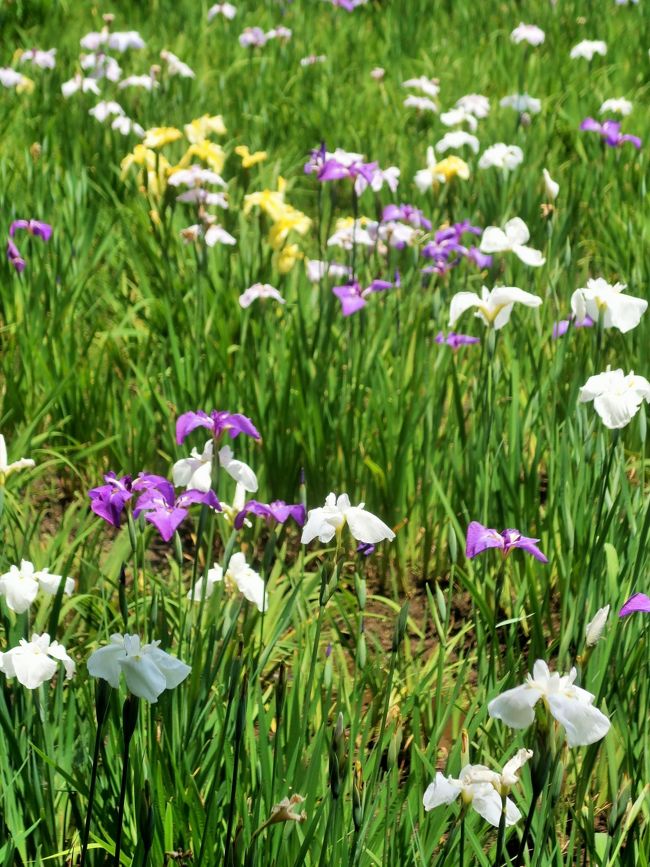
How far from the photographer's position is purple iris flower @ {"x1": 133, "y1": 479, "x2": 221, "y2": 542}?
4.46 ft

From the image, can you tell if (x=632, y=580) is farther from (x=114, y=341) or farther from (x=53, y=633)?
(x=114, y=341)

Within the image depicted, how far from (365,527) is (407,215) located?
5.70 ft

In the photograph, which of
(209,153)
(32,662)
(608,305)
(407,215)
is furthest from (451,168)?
(32,662)

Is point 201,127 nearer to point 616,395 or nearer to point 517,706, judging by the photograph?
point 616,395

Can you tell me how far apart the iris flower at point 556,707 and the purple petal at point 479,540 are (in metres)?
0.44

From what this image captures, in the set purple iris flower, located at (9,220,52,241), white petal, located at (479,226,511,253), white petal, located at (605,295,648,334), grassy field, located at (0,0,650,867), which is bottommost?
grassy field, located at (0,0,650,867)

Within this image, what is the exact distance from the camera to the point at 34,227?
2695 millimetres

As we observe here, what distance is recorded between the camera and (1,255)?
8.98 ft

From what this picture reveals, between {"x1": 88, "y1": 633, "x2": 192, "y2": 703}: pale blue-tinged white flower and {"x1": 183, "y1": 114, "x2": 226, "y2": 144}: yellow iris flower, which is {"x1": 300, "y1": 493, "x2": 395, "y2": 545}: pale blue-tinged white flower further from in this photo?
{"x1": 183, "y1": 114, "x2": 226, "y2": 144}: yellow iris flower

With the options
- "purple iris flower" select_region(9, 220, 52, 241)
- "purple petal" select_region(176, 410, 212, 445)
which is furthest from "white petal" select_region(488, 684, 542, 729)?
"purple iris flower" select_region(9, 220, 52, 241)

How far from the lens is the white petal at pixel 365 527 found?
122 centimetres

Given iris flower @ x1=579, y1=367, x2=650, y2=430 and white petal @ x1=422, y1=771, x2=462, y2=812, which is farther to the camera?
iris flower @ x1=579, y1=367, x2=650, y2=430

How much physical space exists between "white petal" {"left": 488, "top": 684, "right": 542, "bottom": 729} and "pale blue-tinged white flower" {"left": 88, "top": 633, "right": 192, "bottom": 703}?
27cm

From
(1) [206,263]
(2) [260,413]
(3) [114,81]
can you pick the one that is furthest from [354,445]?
(3) [114,81]
